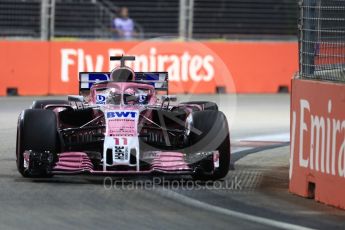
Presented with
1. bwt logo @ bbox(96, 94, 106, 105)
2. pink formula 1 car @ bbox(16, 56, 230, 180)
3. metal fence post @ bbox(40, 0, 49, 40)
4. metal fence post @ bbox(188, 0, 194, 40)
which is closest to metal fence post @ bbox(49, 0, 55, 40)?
metal fence post @ bbox(40, 0, 49, 40)

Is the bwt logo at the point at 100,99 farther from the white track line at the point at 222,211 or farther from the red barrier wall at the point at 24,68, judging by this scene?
the red barrier wall at the point at 24,68

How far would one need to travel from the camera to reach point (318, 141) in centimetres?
1042

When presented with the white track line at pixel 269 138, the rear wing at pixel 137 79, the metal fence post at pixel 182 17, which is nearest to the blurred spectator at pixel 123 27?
the metal fence post at pixel 182 17

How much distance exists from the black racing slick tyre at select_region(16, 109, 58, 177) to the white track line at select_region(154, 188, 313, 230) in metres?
1.35

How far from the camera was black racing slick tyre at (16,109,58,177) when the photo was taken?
11.4 metres

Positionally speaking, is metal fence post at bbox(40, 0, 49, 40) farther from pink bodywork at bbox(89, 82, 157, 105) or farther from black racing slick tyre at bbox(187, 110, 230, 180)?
black racing slick tyre at bbox(187, 110, 230, 180)

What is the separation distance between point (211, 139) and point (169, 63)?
13.3 metres

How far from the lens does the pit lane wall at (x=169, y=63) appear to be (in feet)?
77.5

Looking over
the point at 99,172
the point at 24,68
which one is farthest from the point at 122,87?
the point at 24,68

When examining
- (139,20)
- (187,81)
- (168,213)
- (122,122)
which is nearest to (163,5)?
(139,20)

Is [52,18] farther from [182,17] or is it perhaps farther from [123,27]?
[182,17]

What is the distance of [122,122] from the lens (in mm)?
11602

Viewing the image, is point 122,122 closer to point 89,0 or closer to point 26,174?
point 26,174

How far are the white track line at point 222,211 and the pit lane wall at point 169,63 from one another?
13.2 m
